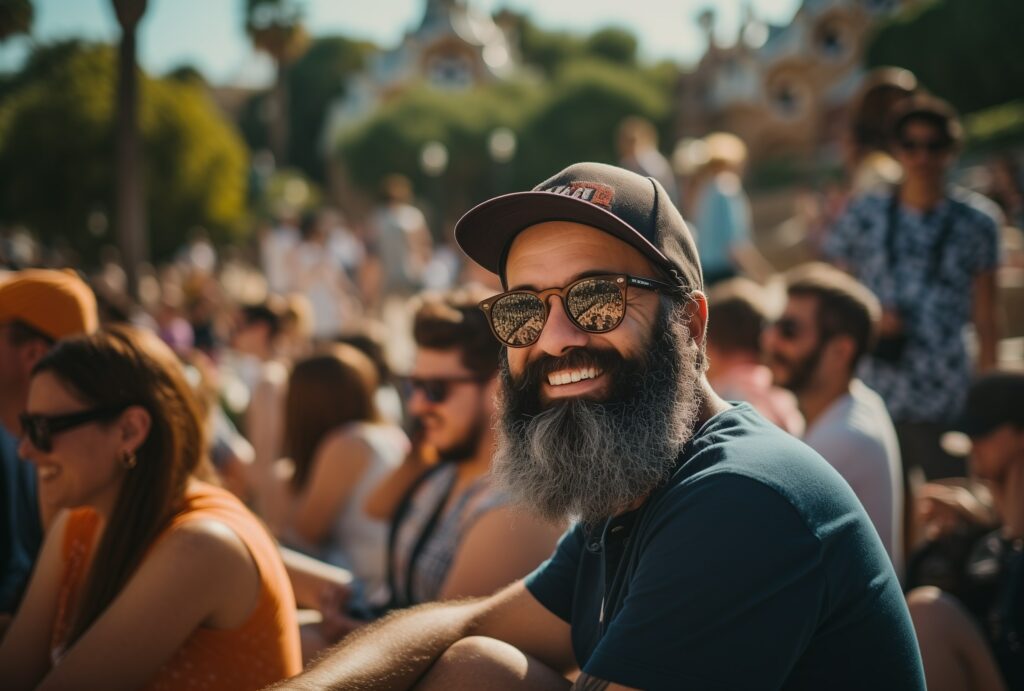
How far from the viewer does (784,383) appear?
13.3 ft

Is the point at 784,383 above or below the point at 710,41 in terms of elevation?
above

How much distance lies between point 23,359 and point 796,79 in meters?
46.3

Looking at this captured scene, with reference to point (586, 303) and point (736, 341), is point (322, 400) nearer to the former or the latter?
point (736, 341)

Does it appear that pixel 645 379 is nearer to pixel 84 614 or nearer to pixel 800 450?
pixel 800 450

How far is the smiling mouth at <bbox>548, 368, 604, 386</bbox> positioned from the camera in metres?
2.04

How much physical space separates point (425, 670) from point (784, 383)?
7.56 feet

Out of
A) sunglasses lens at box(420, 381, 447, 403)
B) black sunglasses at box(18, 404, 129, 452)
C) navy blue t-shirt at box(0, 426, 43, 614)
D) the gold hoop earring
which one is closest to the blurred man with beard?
the gold hoop earring

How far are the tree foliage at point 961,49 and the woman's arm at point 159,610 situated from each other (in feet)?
81.7

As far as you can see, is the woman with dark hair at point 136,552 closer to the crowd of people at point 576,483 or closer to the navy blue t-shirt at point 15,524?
the crowd of people at point 576,483

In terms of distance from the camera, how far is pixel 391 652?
7.24ft

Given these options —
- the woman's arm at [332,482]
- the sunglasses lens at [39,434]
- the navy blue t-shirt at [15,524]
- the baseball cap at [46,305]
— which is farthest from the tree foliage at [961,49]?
the sunglasses lens at [39,434]

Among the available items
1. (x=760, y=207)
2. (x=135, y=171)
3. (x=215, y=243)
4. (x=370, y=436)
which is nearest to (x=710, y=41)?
(x=760, y=207)

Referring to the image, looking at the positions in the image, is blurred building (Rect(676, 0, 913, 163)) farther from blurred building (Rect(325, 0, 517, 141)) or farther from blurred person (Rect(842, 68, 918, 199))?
blurred person (Rect(842, 68, 918, 199))

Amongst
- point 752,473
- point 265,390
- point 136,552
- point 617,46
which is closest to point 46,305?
point 136,552
